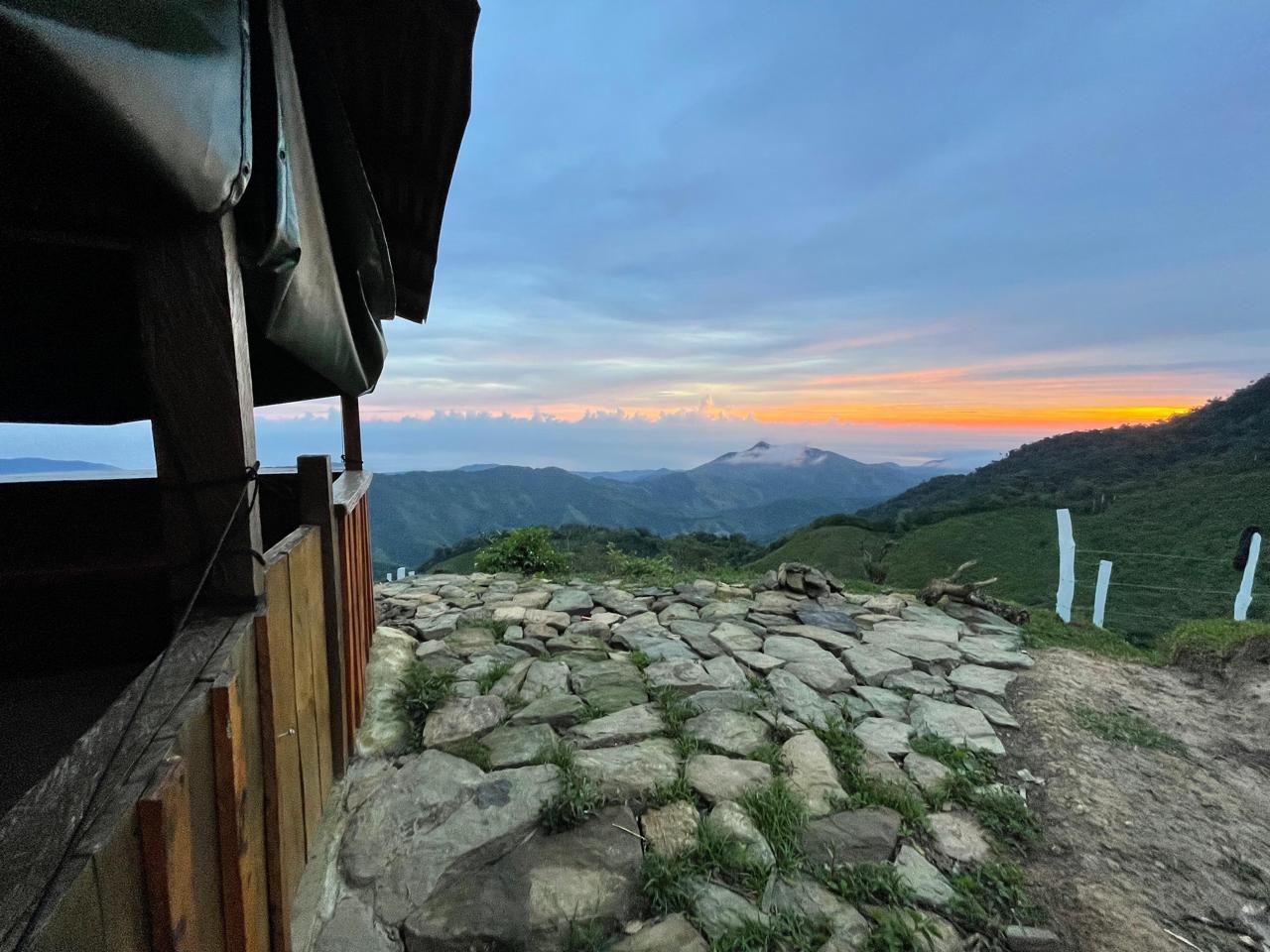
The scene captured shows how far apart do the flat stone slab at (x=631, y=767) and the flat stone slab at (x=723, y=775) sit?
10cm

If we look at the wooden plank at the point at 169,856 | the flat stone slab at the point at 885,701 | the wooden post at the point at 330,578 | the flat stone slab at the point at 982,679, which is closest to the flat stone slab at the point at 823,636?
the flat stone slab at the point at 885,701

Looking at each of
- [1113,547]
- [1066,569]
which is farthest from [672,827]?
[1113,547]

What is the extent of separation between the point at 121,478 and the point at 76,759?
89.0 inches

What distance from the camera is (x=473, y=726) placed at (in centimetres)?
297

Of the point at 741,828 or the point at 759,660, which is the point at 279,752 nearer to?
the point at 741,828

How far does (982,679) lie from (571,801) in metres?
3.13

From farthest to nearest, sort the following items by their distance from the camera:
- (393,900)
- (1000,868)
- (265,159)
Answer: (1000,868) < (393,900) < (265,159)

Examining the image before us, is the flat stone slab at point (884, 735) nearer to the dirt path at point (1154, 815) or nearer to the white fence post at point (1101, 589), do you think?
the dirt path at point (1154, 815)

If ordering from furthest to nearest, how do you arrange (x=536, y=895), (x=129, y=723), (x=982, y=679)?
1. (x=982, y=679)
2. (x=536, y=895)
3. (x=129, y=723)

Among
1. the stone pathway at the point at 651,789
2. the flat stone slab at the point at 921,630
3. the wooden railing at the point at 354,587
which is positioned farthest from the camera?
the flat stone slab at the point at 921,630

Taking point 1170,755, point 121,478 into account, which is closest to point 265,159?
point 121,478

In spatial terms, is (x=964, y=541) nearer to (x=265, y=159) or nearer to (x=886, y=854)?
(x=886, y=854)

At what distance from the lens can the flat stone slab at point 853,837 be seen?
219 centimetres

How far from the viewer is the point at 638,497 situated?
297 feet
